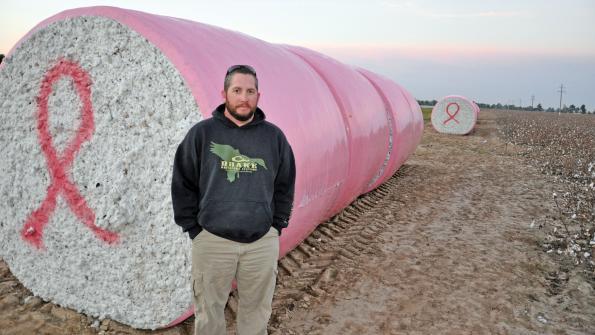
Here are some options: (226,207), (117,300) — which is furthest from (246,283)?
(117,300)

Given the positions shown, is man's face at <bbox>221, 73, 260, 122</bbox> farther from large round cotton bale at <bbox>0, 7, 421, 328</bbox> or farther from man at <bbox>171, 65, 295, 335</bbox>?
large round cotton bale at <bbox>0, 7, 421, 328</bbox>

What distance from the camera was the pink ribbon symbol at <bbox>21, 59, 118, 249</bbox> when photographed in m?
2.76

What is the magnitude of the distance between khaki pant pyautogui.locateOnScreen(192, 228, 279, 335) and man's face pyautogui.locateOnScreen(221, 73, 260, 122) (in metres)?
0.66

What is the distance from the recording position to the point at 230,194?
2.08 metres

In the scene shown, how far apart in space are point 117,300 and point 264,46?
2.43m

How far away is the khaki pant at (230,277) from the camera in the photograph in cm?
215

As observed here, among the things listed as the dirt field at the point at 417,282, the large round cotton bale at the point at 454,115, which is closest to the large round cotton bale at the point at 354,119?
the dirt field at the point at 417,282

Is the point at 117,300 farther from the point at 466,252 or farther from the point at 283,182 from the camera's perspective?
the point at 466,252

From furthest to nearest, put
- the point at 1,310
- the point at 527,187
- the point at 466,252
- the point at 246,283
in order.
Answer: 1. the point at 527,187
2. the point at 466,252
3. the point at 1,310
4. the point at 246,283

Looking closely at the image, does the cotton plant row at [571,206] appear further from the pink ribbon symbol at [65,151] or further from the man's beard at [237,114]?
the pink ribbon symbol at [65,151]

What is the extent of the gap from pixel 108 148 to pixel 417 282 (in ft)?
9.73

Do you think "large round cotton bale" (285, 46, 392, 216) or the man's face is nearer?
the man's face

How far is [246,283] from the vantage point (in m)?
2.27

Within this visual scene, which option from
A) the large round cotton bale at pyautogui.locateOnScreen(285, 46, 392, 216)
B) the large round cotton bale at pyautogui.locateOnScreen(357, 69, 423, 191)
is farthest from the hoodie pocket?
the large round cotton bale at pyautogui.locateOnScreen(357, 69, 423, 191)
